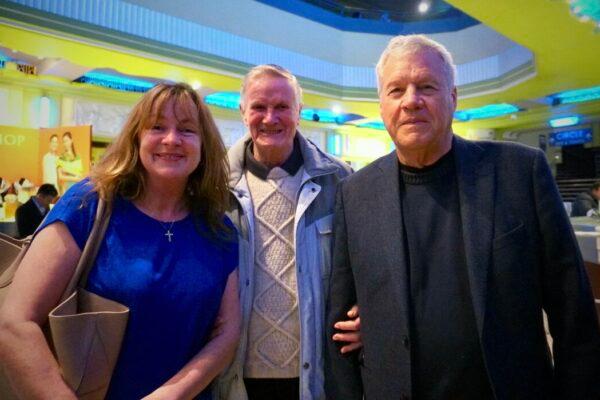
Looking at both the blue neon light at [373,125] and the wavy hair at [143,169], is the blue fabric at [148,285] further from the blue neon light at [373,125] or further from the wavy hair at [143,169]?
the blue neon light at [373,125]

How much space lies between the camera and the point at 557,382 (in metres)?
1.16

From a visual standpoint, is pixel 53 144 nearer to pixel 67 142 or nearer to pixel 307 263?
pixel 67 142

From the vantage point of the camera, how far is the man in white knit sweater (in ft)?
5.02

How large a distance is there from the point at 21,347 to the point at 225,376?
0.70 metres

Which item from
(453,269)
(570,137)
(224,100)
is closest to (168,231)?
(453,269)

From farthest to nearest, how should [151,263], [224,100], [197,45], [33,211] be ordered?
[224,100], [197,45], [33,211], [151,263]

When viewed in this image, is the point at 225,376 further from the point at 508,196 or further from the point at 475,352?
the point at 508,196

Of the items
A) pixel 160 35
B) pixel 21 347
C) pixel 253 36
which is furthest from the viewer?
pixel 253 36

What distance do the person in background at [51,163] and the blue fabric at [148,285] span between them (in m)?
4.55

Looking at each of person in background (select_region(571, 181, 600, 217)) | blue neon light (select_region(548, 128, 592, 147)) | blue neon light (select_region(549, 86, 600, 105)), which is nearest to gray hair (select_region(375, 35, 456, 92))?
person in background (select_region(571, 181, 600, 217))

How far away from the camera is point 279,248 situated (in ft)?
5.34

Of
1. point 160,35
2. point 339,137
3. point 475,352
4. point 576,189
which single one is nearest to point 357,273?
point 475,352

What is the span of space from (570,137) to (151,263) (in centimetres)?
1363

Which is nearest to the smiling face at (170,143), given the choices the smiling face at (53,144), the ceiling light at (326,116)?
the smiling face at (53,144)
